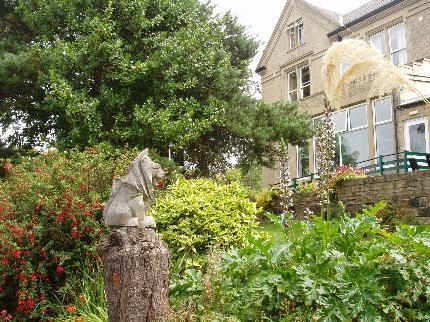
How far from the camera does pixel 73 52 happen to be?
14008 millimetres

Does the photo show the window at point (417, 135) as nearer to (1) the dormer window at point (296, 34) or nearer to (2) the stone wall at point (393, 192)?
(2) the stone wall at point (393, 192)

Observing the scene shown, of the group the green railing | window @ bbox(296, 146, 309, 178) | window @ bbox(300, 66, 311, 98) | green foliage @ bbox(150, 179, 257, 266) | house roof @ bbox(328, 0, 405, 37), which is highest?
house roof @ bbox(328, 0, 405, 37)

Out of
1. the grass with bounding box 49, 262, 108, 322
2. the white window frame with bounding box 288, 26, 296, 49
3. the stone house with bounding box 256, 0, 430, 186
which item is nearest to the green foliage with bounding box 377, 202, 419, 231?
the stone house with bounding box 256, 0, 430, 186

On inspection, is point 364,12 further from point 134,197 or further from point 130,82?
point 134,197

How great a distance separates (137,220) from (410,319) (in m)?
3.03

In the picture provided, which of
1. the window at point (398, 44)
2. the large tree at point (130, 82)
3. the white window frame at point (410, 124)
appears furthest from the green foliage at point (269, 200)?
the window at point (398, 44)

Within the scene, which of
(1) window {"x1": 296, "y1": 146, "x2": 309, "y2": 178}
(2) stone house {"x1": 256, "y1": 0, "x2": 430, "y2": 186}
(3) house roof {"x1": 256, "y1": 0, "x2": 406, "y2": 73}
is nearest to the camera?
(2) stone house {"x1": 256, "y1": 0, "x2": 430, "y2": 186}

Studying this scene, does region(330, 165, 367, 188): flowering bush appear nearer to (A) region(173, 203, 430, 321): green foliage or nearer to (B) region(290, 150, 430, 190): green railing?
(B) region(290, 150, 430, 190): green railing

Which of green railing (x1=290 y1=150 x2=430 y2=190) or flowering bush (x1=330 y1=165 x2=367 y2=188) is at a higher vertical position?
green railing (x1=290 y1=150 x2=430 y2=190)

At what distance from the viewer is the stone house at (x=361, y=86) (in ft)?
69.2

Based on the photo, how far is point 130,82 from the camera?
14.3 metres

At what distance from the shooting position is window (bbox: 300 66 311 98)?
89.9 feet

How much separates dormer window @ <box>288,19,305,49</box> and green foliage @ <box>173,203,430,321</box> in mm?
24139

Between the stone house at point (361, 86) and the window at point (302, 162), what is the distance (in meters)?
0.05
